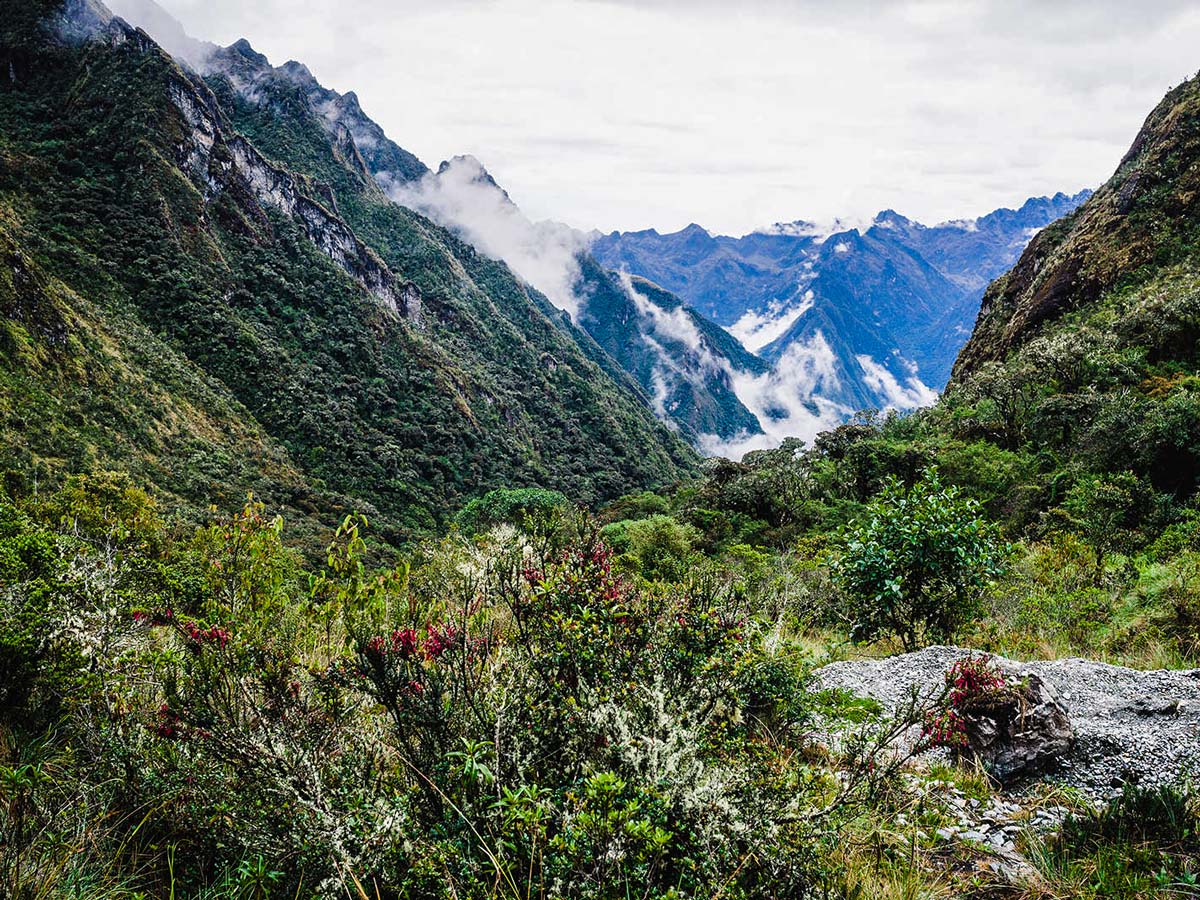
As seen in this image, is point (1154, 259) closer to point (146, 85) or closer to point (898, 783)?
point (898, 783)

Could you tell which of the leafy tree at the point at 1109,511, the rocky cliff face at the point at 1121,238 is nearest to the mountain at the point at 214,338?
the leafy tree at the point at 1109,511

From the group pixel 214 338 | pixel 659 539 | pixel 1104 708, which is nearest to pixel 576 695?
pixel 1104 708

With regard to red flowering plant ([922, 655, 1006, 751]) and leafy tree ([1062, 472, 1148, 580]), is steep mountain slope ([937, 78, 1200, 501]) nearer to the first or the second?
leafy tree ([1062, 472, 1148, 580])

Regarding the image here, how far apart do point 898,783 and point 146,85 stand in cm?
14812

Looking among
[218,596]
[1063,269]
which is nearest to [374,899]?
[218,596]

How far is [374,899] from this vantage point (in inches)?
97.0

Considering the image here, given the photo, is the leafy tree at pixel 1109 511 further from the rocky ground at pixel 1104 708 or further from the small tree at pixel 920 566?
the rocky ground at pixel 1104 708

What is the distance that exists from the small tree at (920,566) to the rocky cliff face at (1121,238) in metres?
47.1

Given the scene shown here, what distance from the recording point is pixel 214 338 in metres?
83.8

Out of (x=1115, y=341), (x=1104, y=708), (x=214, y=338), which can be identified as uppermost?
(x=1115, y=341)

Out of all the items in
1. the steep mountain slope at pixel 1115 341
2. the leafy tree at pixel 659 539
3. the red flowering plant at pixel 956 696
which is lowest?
the leafy tree at pixel 659 539

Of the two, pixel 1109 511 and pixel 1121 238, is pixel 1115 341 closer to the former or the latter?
pixel 1109 511

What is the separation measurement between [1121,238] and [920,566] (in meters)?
53.8

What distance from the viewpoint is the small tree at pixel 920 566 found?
7246 mm
